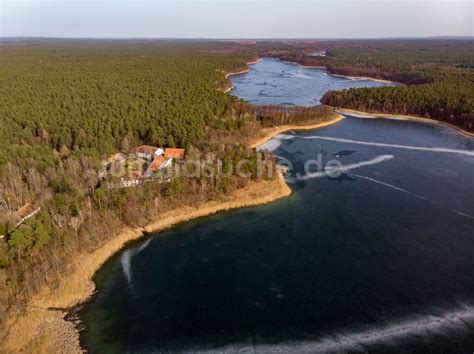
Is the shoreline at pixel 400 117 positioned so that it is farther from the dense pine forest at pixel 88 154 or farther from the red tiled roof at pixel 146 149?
the red tiled roof at pixel 146 149

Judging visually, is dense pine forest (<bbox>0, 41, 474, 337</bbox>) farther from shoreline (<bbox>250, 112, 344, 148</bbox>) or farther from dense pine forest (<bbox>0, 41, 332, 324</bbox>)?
shoreline (<bbox>250, 112, 344, 148</bbox>)

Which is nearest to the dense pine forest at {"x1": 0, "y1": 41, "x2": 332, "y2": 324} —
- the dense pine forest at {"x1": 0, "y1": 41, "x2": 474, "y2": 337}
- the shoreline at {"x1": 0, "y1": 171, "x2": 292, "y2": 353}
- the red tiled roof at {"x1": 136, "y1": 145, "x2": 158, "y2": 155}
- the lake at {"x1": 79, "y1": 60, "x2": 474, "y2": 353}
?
the dense pine forest at {"x1": 0, "y1": 41, "x2": 474, "y2": 337}

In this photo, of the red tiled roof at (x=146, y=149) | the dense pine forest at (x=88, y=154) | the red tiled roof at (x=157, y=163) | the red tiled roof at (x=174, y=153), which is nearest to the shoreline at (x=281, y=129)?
the dense pine forest at (x=88, y=154)

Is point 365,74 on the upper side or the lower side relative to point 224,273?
upper

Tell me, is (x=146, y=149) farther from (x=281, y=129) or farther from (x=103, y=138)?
(x=281, y=129)

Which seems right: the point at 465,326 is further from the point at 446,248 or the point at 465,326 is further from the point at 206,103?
the point at 206,103

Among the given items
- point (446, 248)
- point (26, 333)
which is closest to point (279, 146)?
point (446, 248)
